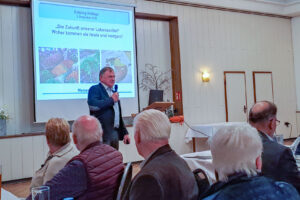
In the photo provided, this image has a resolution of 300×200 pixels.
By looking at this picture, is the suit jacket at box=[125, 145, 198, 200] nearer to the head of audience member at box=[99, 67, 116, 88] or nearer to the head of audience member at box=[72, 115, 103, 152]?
the head of audience member at box=[72, 115, 103, 152]

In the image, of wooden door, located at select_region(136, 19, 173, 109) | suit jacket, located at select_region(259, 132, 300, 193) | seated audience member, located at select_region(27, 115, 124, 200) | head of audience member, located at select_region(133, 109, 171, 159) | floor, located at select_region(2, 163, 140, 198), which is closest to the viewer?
head of audience member, located at select_region(133, 109, 171, 159)

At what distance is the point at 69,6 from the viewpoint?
646 centimetres

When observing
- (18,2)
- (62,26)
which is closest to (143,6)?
(62,26)

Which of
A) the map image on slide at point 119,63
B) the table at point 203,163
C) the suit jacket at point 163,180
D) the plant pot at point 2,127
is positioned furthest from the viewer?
the map image on slide at point 119,63

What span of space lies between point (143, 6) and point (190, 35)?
1375 millimetres

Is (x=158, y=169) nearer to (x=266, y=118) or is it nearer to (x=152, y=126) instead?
(x=152, y=126)

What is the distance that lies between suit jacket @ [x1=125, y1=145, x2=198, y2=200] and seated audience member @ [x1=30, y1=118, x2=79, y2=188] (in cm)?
73

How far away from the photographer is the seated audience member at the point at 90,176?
181cm

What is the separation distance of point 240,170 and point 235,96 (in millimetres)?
7782

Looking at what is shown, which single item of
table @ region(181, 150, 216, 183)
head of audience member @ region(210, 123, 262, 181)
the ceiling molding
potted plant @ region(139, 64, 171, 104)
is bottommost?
table @ region(181, 150, 216, 183)

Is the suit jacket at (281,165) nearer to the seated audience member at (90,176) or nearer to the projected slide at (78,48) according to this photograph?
the seated audience member at (90,176)

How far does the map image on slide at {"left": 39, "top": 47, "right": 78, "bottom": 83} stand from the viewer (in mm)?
6156

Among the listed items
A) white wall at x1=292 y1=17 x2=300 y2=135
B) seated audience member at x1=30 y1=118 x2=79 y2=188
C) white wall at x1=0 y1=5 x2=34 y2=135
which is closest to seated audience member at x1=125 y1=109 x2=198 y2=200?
seated audience member at x1=30 y1=118 x2=79 y2=188

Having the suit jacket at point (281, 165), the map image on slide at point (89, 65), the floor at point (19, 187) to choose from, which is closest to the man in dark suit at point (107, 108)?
the floor at point (19, 187)
